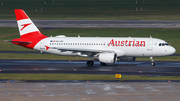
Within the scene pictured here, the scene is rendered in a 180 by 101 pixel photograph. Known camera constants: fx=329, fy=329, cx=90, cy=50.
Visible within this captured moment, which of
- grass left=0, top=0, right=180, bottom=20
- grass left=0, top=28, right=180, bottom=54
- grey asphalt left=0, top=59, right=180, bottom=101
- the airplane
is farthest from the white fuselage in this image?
grass left=0, top=0, right=180, bottom=20

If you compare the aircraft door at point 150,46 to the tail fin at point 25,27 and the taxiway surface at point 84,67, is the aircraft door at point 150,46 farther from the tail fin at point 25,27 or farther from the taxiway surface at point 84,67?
the tail fin at point 25,27

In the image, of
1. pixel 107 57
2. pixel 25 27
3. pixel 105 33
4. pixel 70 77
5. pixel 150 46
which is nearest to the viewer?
pixel 70 77

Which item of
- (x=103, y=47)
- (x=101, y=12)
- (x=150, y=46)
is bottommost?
(x=103, y=47)

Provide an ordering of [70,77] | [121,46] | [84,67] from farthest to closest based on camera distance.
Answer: [121,46], [84,67], [70,77]

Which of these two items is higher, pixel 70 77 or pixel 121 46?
pixel 121 46

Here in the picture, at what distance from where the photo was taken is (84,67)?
44.7 meters

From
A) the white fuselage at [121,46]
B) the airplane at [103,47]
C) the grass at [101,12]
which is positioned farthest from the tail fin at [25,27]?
the grass at [101,12]

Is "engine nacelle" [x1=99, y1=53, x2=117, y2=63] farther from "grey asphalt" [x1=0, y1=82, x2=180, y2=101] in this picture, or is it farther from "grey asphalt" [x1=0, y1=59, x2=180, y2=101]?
"grey asphalt" [x1=0, y1=82, x2=180, y2=101]

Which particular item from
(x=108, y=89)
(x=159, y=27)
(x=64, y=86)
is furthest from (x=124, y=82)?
(x=159, y=27)

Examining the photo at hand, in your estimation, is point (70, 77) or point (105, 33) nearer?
point (70, 77)

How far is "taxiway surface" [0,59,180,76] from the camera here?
1609 inches

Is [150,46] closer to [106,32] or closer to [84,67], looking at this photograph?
[84,67]

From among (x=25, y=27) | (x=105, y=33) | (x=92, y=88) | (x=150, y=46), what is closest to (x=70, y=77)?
(x=92, y=88)

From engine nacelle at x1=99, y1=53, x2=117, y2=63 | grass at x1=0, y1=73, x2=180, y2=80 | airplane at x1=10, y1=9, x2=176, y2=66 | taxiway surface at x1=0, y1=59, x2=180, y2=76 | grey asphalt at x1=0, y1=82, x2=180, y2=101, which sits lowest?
grey asphalt at x1=0, y1=82, x2=180, y2=101
